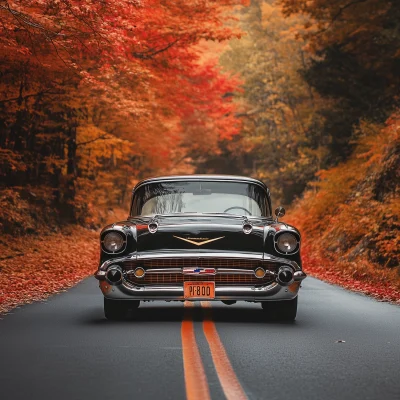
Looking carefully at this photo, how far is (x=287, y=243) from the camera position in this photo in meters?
9.63

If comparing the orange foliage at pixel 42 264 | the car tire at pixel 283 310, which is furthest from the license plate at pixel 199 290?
the orange foliage at pixel 42 264

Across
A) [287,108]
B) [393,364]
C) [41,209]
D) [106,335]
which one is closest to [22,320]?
[106,335]

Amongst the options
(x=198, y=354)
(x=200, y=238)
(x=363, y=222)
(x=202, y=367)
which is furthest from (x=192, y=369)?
(x=363, y=222)

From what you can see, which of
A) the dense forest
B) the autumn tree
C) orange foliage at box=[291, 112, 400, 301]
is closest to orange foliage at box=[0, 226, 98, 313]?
the dense forest

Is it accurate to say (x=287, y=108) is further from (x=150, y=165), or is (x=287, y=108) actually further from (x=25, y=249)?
(x=25, y=249)

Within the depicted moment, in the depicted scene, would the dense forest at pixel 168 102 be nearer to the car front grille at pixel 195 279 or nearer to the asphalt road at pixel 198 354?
the asphalt road at pixel 198 354

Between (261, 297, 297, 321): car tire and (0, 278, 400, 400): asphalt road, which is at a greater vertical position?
(261, 297, 297, 321): car tire

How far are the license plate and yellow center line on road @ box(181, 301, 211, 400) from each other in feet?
1.17

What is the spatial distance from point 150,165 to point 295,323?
35.7m

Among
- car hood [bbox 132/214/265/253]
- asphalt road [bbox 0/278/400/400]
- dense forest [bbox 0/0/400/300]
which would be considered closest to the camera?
asphalt road [bbox 0/278/400/400]

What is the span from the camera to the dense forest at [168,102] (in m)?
16.0

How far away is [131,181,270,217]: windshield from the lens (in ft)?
35.5

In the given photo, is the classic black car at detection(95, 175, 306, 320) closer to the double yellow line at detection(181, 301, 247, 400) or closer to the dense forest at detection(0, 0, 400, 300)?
the double yellow line at detection(181, 301, 247, 400)

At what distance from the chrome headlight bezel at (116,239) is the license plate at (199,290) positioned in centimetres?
93
